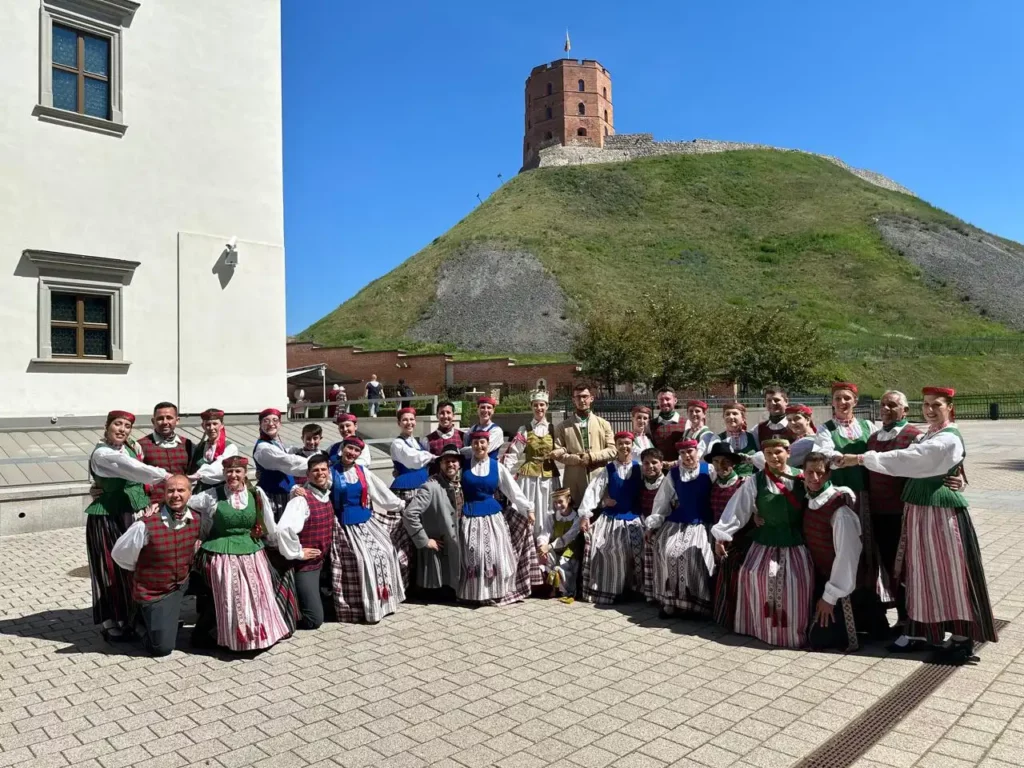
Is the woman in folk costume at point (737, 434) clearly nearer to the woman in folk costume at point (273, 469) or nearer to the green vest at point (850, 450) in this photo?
the green vest at point (850, 450)

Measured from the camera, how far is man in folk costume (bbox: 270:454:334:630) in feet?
20.3

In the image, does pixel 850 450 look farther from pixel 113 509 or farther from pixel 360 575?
pixel 113 509

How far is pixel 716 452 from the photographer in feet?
21.5

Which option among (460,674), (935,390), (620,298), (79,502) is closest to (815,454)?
(935,390)

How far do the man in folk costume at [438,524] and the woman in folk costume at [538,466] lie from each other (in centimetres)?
88

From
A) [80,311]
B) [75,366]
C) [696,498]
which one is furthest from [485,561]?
[80,311]

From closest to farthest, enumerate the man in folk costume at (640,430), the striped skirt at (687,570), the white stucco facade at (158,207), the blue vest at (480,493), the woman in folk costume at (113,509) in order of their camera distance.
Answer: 1. the woman in folk costume at (113,509)
2. the striped skirt at (687,570)
3. the blue vest at (480,493)
4. the man in folk costume at (640,430)
5. the white stucco facade at (158,207)

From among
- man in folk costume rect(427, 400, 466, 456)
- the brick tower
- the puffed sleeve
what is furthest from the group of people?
the brick tower

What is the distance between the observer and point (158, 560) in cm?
559

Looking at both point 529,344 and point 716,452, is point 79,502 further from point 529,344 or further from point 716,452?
point 529,344

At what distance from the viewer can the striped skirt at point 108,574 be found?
6020mm

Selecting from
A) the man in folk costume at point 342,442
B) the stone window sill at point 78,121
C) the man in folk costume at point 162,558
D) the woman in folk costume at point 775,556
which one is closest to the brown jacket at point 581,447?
the woman in folk costume at point 775,556

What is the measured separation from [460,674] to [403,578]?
2.06 meters

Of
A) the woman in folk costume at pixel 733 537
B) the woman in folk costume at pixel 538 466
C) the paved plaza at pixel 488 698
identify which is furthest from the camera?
the woman in folk costume at pixel 538 466
